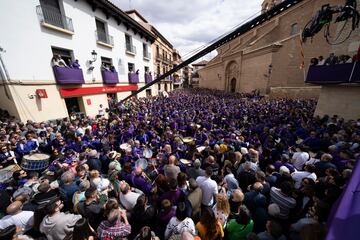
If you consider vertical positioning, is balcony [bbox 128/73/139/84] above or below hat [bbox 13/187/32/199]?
above

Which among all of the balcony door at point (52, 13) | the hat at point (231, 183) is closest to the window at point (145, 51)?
the balcony door at point (52, 13)

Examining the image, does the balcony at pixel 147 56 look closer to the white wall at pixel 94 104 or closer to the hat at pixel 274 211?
the white wall at pixel 94 104

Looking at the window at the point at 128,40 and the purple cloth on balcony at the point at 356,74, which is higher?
the window at the point at 128,40

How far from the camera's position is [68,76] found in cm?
946

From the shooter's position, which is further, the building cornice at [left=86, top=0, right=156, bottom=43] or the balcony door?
the building cornice at [left=86, top=0, right=156, bottom=43]

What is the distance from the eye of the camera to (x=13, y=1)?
7.05 m

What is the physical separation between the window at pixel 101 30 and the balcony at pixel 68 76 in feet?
14.3

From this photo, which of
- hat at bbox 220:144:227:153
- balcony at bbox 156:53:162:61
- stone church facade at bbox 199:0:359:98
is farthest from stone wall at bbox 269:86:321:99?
balcony at bbox 156:53:162:61

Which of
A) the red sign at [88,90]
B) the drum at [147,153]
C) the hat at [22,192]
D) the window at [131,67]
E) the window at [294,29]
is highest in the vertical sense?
the window at [294,29]

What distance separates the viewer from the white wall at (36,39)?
6.98 m

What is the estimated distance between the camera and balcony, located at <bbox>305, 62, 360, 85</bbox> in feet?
23.3

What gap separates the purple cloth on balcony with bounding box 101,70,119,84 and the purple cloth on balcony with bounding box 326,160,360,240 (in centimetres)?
1430

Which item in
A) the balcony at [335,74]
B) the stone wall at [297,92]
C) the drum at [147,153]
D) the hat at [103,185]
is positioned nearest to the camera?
the hat at [103,185]

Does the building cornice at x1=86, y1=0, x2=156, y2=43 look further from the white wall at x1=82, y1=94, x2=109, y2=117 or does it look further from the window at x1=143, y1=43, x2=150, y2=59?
the white wall at x1=82, y1=94, x2=109, y2=117
